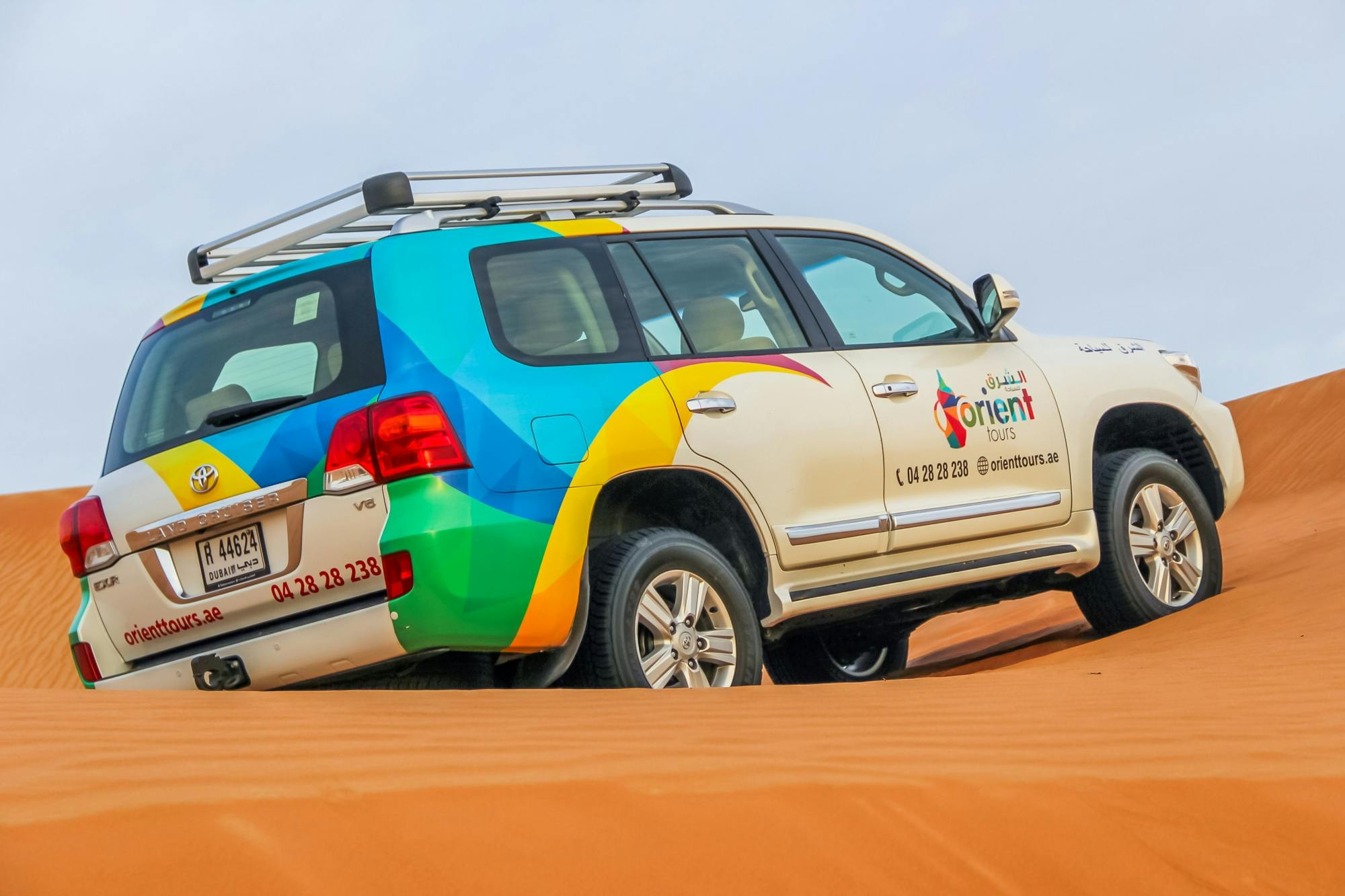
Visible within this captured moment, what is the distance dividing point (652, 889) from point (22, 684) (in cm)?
2084

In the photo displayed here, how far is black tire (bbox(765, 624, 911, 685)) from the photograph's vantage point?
26.8 feet

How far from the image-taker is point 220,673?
4734 mm

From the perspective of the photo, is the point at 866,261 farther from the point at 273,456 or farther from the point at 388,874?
the point at 388,874

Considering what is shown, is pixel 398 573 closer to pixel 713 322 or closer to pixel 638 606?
pixel 638 606

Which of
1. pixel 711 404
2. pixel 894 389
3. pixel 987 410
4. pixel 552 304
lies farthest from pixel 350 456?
pixel 987 410

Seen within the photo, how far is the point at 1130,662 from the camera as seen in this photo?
225 inches

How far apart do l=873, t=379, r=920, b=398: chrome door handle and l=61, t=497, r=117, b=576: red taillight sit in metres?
2.80

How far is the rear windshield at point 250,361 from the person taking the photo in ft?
15.6

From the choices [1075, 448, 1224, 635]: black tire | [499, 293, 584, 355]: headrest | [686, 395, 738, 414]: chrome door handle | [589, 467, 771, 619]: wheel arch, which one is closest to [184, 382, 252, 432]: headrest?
[499, 293, 584, 355]: headrest

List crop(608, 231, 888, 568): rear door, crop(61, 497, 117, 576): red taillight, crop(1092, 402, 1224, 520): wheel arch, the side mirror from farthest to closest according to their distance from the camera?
1. crop(1092, 402, 1224, 520): wheel arch
2. the side mirror
3. crop(608, 231, 888, 568): rear door
4. crop(61, 497, 117, 576): red taillight

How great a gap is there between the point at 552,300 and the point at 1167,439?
12.8 feet

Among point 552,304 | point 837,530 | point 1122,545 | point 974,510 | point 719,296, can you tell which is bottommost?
point 1122,545

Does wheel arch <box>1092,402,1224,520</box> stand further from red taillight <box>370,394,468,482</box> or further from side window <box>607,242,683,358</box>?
red taillight <box>370,394,468,482</box>

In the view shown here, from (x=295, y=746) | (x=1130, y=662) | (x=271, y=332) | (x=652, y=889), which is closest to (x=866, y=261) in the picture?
(x=1130, y=662)
